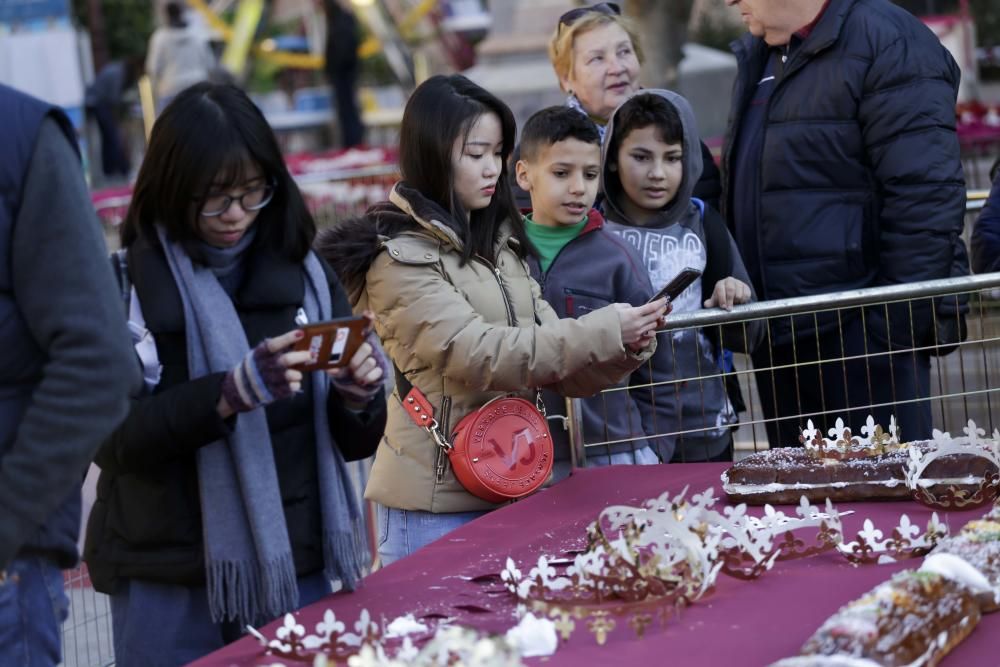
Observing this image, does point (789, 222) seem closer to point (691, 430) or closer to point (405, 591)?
point (691, 430)

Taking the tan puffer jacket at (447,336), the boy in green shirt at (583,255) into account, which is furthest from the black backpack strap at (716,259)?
the tan puffer jacket at (447,336)

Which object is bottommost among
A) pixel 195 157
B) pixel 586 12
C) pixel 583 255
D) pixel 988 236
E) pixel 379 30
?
pixel 988 236

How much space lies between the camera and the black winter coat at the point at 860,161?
5305 millimetres

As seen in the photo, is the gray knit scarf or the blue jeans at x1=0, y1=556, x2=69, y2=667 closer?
the blue jeans at x1=0, y1=556, x2=69, y2=667

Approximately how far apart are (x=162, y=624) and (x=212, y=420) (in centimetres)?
51

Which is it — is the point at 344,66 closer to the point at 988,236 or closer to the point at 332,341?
the point at 988,236

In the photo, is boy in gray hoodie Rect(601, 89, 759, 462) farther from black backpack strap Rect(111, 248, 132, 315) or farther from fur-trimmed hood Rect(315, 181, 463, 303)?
black backpack strap Rect(111, 248, 132, 315)

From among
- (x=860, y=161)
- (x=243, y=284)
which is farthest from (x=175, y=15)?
(x=243, y=284)

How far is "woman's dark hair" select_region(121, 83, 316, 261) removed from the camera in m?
3.29

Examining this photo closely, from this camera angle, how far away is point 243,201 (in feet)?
11.1

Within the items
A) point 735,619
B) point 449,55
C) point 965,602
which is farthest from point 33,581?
point 449,55

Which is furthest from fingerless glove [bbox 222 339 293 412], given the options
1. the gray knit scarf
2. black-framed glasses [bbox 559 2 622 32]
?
black-framed glasses [bbox 559 2 622 32]

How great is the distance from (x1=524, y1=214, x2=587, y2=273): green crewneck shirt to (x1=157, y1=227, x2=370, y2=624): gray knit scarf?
1.76 m

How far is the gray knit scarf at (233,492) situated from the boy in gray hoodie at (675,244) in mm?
1855
